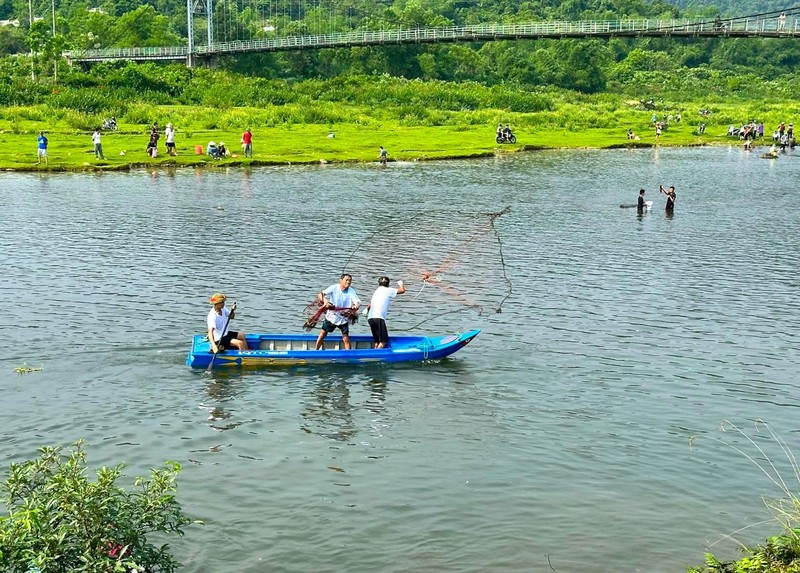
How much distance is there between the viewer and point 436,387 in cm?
2836

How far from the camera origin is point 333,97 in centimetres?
13325

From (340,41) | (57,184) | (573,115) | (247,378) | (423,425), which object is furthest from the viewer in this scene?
(340,41)

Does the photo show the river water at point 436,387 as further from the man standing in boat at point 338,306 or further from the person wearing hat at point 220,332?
the man standing in boat at point 338,306

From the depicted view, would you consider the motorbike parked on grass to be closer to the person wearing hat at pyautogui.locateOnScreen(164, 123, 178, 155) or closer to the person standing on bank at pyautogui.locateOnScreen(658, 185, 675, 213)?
the person wearing hat at pyautogui.locateOnScreen(164, 123, 178, 155)

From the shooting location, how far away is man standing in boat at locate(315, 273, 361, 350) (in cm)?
3012

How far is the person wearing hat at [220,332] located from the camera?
29.0 meters

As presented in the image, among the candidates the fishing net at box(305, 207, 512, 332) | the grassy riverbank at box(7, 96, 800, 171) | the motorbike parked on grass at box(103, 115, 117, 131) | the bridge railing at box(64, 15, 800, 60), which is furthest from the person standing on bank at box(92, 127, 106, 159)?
the bridge railing at box(64, 15, 800, 60)

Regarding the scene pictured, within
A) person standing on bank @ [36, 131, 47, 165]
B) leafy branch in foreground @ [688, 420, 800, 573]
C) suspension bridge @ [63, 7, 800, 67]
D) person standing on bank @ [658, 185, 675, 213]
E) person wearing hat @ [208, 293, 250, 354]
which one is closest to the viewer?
leafy branch in foreground @ [688, 420, 800, 573]

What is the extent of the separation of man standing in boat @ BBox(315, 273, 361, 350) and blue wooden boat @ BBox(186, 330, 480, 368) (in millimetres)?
397

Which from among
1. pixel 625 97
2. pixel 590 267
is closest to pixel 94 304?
pixel 590 267

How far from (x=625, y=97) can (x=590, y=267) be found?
134 m

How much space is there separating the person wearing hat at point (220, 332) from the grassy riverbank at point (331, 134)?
1829 inches

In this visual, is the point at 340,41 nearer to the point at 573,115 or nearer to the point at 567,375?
the point at 573,115

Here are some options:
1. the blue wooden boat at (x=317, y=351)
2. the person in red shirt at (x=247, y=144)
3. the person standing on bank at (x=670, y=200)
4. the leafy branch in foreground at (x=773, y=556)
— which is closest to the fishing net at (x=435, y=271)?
the blue wooden boat at (x=317, y=351)
